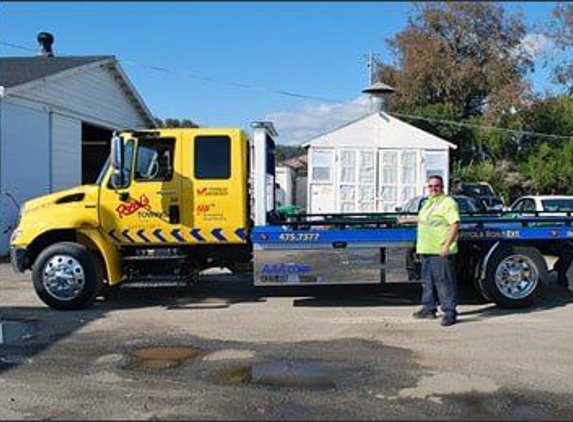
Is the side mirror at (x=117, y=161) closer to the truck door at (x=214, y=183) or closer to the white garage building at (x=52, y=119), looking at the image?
the truck door at (x=214, y=183)

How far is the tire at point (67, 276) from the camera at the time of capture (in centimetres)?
1039

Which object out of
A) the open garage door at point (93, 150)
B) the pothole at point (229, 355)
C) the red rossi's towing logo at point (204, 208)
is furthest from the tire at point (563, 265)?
the open garage door at point (93, 150)

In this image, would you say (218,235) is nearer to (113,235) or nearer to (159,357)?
(113,235)

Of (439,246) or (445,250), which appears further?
(439,246)

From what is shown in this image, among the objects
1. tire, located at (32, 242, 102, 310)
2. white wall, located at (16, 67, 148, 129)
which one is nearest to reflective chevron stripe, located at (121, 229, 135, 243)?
tire, located at (32, 242, 102, 310)

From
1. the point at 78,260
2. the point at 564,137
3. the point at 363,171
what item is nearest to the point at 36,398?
the point at 78,260

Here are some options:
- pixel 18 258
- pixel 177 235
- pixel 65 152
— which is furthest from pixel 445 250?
pixel 65 152

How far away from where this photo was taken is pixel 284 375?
22.9 feet

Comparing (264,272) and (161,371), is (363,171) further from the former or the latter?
(161,371)

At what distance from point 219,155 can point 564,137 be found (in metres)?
32.0

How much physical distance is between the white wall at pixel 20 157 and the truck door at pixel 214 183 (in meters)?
9.64

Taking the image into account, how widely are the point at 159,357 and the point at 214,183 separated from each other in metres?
3.35

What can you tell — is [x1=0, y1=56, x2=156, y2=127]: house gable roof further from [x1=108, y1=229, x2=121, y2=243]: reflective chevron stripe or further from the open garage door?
[x1=108, y1=229, x2=121, y2=243]: reflective chevron stripe

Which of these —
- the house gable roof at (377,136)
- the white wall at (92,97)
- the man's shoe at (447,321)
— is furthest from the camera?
the house gable roof at (377,136)
